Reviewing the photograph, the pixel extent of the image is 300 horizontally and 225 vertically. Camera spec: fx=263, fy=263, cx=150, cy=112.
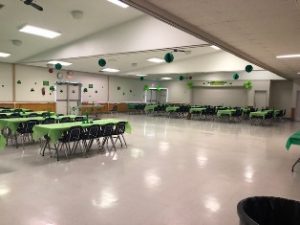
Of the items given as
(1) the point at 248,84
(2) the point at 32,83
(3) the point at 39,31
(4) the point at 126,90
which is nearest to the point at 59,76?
(2) the point at 32,83

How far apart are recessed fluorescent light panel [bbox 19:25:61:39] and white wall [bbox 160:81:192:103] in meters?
14.1

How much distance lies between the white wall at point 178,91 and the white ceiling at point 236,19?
1530 centimetres

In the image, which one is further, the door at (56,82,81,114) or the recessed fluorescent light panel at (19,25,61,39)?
the door at (56,82,81,114)

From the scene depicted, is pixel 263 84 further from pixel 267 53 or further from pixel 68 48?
pixel 68 48

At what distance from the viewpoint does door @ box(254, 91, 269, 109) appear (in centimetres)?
1851

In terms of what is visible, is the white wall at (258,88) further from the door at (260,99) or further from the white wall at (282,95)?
the white wall at (282,95)

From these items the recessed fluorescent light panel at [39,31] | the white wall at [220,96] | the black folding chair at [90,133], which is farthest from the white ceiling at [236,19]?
the white wall at [220,96]

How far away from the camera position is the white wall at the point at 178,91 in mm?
22052

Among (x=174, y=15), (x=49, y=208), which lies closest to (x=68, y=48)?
Result: (x=174, y=15)

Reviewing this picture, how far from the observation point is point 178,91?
22.7 metres

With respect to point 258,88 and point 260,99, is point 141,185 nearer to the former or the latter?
point 258,88

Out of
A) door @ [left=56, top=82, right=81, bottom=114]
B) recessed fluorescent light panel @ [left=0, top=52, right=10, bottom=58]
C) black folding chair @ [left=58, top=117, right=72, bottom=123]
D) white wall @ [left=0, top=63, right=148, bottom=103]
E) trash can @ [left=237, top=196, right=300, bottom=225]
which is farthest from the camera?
door @ [left=56, top=82, right=81, bottom=114]

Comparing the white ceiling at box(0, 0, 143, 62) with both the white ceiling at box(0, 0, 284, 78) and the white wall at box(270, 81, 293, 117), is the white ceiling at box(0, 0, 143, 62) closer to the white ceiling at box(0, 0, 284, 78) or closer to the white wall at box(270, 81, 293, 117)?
the white ceiling at box(0, 0, 284, 78)

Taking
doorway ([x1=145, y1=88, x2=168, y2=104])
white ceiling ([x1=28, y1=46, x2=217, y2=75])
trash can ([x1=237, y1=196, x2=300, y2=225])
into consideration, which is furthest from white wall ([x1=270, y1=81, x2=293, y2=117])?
trash can ([x1=237, y1=196, x2=300, y2=225])
